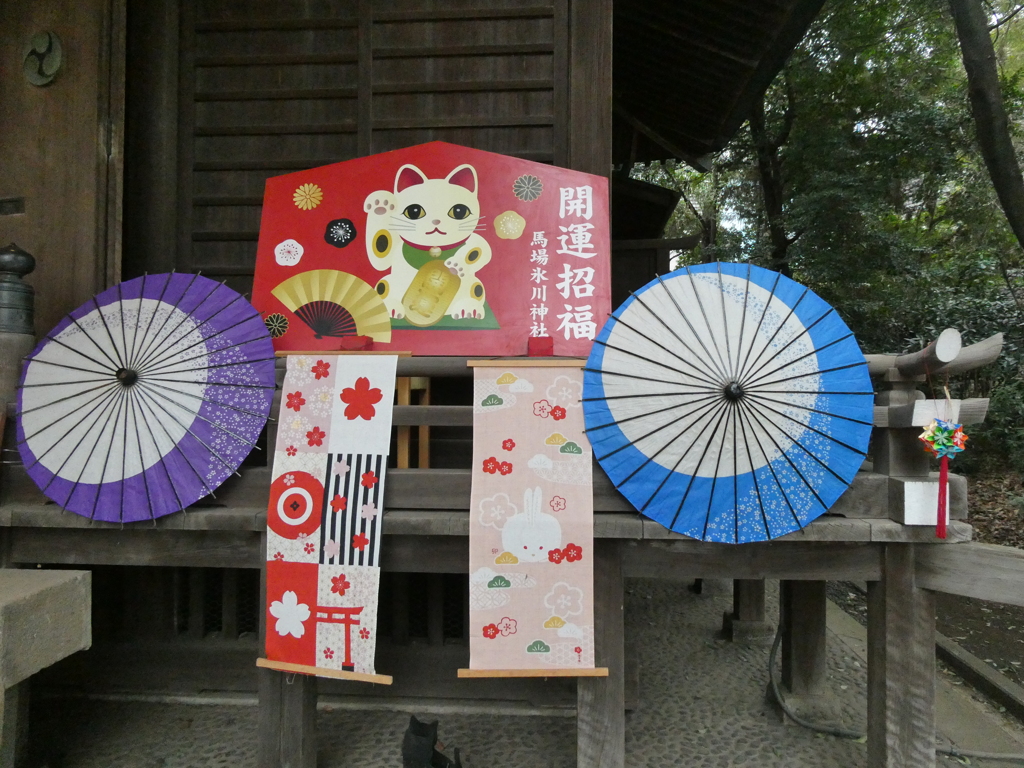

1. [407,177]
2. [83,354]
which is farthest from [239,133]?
[83,354]

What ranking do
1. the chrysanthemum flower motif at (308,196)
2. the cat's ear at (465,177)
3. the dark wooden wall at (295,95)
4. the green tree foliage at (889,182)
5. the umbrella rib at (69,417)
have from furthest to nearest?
the green tree foliage at (889,182)
the dark wooden wall at (295,95)
the chrysanthemum flower motif at (308,196)
the cat's ear at (465,177)
the umbrella rib at (69,417)

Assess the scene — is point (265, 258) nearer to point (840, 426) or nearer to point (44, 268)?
point (44, 268)

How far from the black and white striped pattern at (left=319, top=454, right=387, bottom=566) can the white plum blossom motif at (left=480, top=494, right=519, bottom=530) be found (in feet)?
1.79

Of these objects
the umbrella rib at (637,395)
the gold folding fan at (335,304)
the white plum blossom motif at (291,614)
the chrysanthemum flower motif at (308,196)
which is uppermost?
the chrysanthemum flower motif at (308,196)

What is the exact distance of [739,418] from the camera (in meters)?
2.92

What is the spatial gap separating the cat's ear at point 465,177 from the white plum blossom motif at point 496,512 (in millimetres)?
2105

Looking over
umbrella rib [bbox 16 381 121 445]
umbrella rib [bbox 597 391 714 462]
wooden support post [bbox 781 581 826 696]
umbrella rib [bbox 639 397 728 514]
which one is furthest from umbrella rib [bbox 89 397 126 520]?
wooden support post [bbox 781 581 826 696]

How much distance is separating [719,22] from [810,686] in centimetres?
553

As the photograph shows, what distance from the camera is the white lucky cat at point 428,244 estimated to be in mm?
3863

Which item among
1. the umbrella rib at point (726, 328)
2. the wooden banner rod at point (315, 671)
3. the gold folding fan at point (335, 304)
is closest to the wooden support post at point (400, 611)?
the wooden banner rod at point (315, 671)

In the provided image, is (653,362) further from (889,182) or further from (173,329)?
(889,182)

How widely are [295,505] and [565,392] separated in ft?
5.06

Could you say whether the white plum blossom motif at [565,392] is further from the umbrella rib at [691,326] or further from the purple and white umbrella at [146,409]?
the purple and white umbrella at [146,409]

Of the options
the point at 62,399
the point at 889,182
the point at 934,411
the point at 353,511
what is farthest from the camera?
the point at 889,182
